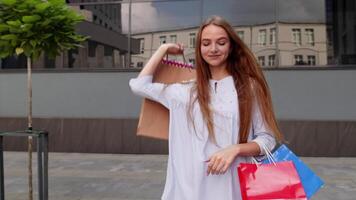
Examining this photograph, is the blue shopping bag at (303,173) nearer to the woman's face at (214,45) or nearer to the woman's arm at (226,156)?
the woman's arm at (226,156)

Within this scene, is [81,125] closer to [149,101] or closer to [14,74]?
[14,74]

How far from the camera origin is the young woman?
196cm

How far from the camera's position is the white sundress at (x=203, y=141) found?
196cm

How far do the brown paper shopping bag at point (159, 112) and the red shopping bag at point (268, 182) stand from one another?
0.44 metres

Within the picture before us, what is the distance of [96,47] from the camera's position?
1216cm

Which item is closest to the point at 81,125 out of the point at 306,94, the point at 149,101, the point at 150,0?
the point at 150,0

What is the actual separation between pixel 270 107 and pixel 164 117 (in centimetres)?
47

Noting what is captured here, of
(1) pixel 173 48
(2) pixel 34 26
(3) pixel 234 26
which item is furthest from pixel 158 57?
(3) pixel 234 26

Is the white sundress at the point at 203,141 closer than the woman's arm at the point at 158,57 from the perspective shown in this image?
Yes

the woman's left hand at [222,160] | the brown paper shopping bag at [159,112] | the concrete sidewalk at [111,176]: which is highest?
the brown paper shopping bag at [159,112]

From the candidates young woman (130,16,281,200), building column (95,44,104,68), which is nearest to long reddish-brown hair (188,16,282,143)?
young woman (130,16,281,200)

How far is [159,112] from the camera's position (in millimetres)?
2182

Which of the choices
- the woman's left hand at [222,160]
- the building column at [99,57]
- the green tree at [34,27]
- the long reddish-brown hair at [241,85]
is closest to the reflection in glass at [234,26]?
the building column at [99,57]

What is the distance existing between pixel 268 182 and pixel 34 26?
12.4 feet
